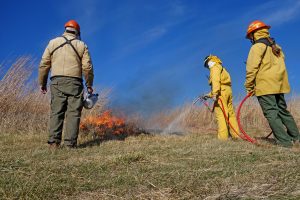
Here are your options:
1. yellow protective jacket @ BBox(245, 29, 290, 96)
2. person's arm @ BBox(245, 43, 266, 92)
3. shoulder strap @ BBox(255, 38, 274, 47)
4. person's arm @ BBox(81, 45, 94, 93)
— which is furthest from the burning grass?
shoulder strap @ BBox(255, 38, 274, 47)

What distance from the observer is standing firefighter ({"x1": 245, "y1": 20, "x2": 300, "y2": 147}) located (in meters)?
6.50

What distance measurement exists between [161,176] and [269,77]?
11.8 feet

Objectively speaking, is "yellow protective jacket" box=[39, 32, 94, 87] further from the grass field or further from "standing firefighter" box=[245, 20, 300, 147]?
"standing firefighter" box=[245, 20, 300, 147]

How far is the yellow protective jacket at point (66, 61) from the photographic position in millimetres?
6688

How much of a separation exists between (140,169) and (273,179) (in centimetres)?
150

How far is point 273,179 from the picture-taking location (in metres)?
3.41

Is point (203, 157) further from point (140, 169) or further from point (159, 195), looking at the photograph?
point (159, 195)

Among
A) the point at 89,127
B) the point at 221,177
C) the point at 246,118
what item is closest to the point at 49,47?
the point at 89,127

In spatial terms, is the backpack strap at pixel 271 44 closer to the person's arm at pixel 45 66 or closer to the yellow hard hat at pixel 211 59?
the yellow hard hat at pixel 211 59

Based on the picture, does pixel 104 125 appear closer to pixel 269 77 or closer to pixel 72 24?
pixel 72 24

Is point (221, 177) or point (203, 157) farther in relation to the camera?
point (203, 157)

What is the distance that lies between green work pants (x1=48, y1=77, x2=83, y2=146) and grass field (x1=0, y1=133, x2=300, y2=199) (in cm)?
96

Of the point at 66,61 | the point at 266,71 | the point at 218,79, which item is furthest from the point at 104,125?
the point at 266,71

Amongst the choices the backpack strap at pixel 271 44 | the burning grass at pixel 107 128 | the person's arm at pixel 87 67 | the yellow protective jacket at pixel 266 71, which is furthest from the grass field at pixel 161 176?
the burning grass at pixel 107 128
